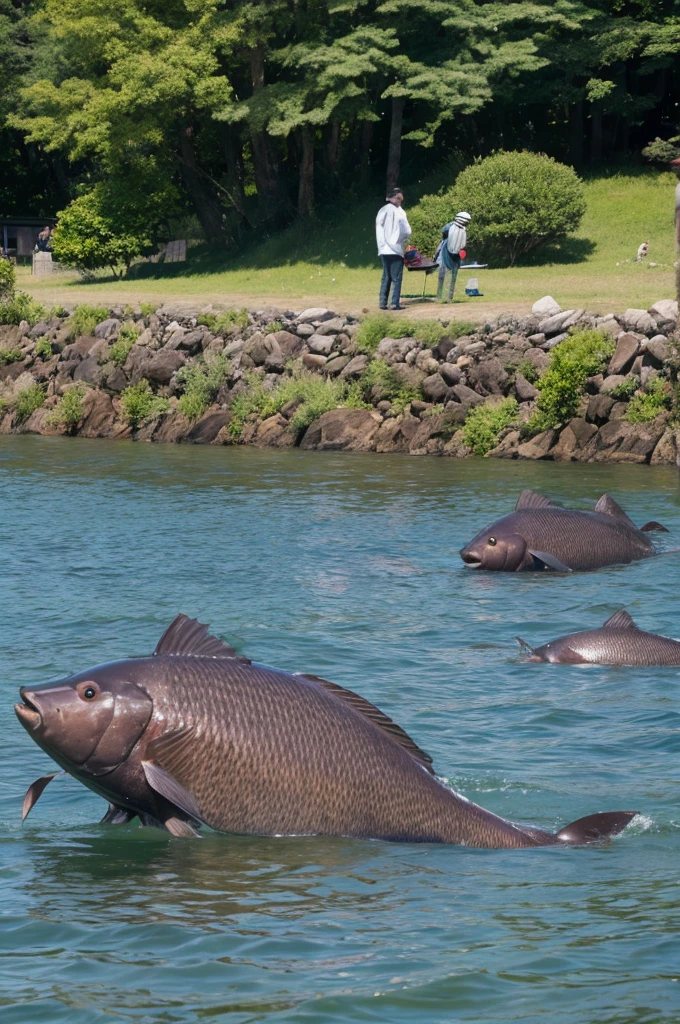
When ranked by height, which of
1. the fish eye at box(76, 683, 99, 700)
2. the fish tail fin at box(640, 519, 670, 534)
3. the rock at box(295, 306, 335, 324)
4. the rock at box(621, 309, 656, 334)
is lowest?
the fish tail fin at box(640, 519, 670, 534)

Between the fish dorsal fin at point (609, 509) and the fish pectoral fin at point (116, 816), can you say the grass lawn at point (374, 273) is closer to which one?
the fish dorsal fin at point (609, 509)

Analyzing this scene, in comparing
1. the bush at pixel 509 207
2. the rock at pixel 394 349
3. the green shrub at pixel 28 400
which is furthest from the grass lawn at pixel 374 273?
the green shrub at pixel 28 400

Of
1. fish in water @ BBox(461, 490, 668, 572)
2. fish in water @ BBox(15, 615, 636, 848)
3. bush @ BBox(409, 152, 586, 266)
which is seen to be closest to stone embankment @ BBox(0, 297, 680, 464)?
bush @ BBox(409, 152, 586, 266)

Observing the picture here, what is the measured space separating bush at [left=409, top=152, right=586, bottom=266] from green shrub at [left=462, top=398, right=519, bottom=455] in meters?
10.5

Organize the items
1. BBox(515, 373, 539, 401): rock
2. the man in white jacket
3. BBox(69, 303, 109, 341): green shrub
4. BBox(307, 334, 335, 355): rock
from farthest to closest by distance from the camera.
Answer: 1. BBox(69, 303, 109, 341): green shrub
2. BBox(307, 334, 335, 355): rock
3. the man in white jacket
4. BBox(515, 373, 539, 401): rock

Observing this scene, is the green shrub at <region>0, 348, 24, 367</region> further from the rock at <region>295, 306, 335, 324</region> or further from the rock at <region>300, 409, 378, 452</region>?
the rock at <region>300, 409, 378, 452</region>

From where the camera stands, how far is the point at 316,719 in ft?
20.4

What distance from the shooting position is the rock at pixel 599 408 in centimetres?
2403

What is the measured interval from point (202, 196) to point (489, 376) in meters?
21.7

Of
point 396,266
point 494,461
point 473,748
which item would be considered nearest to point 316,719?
point 473,748

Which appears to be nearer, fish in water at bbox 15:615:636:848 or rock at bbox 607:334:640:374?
fish in water at bbox 15:615:636:848

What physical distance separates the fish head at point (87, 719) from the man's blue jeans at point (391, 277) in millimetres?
22854

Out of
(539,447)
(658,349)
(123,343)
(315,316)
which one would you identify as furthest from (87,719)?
(123,343)

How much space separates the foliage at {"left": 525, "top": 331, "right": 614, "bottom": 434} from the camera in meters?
24.1
